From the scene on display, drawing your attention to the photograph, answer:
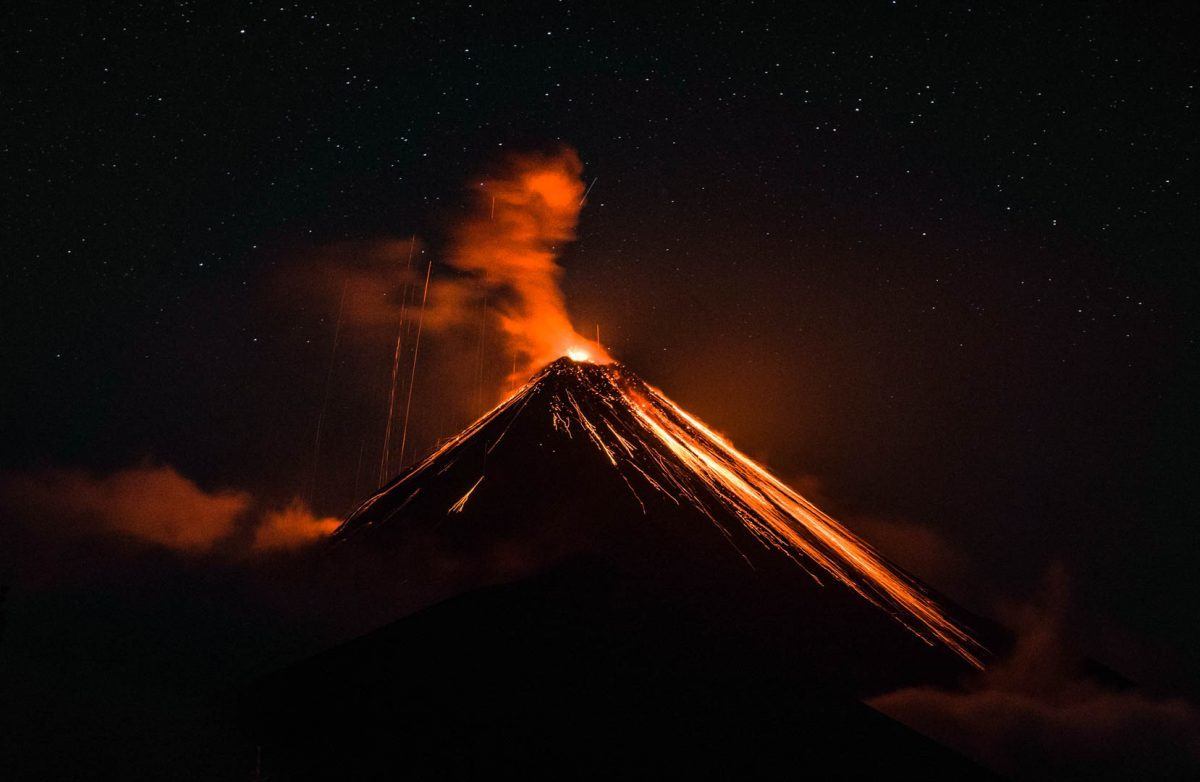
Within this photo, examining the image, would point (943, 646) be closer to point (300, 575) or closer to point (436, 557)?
point (436, 557)

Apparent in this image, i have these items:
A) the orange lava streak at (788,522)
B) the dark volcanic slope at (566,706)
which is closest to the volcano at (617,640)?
the dark volcanic slope at (566,706)

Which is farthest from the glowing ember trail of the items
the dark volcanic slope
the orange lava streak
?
the dark volcanic slope

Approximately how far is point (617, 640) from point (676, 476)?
11.1m

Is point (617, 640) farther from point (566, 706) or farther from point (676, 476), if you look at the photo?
point (676, 476)

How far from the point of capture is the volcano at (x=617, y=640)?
8.67 metres

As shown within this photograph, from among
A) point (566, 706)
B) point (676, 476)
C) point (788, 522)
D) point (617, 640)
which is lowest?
point (566, 706)

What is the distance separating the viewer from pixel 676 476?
21.2m

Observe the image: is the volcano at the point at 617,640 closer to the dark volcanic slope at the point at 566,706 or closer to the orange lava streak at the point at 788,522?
the dark volcanic slope at the point at 566,706

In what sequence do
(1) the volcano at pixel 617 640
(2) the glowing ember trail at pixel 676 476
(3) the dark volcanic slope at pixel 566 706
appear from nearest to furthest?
(3) the dark volcanic slope at pixel 566 706, (1) the volcano at pixel 617 640, (2) the glowing ember trail at pixel 676 476

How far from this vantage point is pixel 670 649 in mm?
10492

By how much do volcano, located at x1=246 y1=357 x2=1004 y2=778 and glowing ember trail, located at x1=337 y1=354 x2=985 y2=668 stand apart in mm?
143

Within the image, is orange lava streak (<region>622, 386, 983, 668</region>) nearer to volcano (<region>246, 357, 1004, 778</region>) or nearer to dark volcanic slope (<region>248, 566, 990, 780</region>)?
Result: volcano (<region>246, 357, 1004, 778</region>)

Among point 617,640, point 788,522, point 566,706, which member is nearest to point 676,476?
point 788,522

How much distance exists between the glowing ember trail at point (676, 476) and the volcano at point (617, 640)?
5.6 inches
